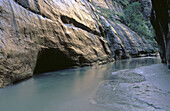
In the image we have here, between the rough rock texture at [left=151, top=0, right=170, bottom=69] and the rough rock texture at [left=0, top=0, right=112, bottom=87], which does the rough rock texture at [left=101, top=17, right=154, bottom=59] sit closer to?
the rough rock texture at [left=0, top=0, right=112, bottom=87]

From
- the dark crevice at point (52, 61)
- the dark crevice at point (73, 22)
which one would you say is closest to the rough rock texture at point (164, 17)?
the dark crevice at point (52, 61)

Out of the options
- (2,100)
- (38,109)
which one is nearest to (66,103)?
(38,109)

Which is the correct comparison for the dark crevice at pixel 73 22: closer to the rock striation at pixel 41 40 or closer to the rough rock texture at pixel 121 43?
the rock striation at pixel 41 40

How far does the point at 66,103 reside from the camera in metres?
1.91

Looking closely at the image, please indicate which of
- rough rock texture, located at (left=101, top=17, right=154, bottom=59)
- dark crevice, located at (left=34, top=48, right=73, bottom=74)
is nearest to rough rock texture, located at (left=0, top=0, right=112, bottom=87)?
dark crevice, located at (left=34, top=48, right=73, bottom=74)

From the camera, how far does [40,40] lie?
195 inches

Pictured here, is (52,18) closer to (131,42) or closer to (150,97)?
(150,97)

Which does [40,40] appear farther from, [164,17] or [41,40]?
[164,17]

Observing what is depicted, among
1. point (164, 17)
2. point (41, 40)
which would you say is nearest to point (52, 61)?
point (41, 40)

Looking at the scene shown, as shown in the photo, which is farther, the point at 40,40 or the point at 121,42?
the point at 121,42

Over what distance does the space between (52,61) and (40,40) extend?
1925mm

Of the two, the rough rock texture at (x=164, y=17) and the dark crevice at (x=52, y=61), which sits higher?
the rough rock texture at (x=164, y=17)

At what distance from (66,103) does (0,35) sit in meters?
2.78

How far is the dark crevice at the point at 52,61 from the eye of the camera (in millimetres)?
5859
